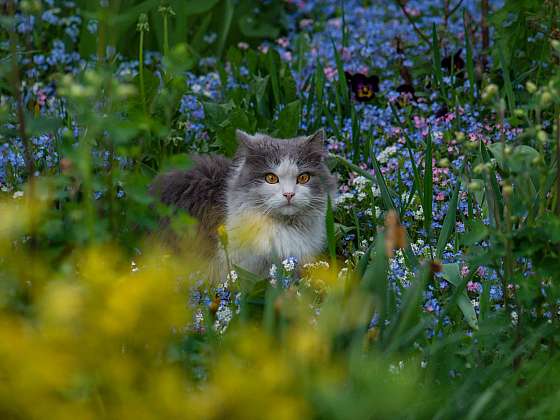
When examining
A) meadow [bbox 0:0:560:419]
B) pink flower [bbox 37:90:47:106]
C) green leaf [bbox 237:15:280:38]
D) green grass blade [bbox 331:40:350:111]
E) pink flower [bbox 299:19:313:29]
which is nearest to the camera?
meadow [bbox 0:0:560:419]

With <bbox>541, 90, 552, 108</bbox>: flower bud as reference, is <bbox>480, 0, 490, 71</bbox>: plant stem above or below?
above

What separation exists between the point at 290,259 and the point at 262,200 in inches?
19.8

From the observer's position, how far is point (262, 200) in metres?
4.16

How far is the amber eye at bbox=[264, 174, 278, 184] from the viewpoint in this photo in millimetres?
4203

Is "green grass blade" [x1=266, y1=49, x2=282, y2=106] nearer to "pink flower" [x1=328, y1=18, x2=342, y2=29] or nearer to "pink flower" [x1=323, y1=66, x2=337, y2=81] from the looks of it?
"pink flower" [x1=323, y1=66, x2=337, y2=81]

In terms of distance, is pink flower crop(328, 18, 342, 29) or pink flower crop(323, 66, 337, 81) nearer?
pink flower crop(323, 66, 337, 81)

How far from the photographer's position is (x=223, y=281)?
414 centimetres

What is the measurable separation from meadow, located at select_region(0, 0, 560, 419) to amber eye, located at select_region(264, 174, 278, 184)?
0.39 metres

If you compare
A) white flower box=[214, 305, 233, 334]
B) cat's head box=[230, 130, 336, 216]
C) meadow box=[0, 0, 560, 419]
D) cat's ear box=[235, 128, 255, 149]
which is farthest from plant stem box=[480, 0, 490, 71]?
white flower box=[214, 305, 233, 334]

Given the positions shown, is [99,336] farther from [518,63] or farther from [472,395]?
[518,63]

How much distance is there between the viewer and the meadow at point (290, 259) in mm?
2010

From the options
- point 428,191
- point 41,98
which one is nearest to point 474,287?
point 428,191

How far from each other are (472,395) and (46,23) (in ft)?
16.8

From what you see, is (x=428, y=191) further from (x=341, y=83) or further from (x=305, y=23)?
(x=305, y=23)
